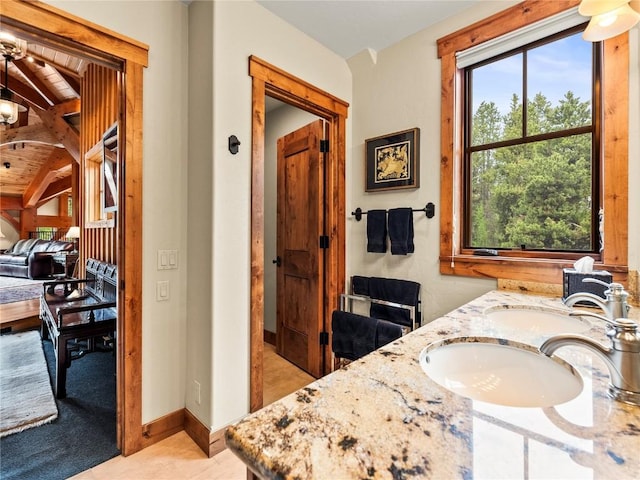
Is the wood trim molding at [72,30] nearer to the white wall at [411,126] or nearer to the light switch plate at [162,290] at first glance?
the light switch plate at [162,290]

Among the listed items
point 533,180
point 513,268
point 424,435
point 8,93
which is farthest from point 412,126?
point 8,93

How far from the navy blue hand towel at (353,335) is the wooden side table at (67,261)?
20.0ft

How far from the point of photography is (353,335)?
2.14m

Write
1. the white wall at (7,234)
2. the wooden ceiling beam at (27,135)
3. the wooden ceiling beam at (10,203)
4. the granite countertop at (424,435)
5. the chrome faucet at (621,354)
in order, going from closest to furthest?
1. the granite countertop at (424,435)
2. the chrome faucet at (621,354)
3. the wooden ceiling beam at (27,135)
4. the wooden ceiling beam at (10,203)
5. the white wall at (7,234)

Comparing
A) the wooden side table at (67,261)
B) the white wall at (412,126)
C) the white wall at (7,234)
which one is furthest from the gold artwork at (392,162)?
the white wall at (7,234)

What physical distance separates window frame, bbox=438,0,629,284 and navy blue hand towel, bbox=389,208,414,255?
22 centimetres

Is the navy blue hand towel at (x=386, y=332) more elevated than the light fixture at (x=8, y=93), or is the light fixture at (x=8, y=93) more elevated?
the light fixture at (x=8, y=93)

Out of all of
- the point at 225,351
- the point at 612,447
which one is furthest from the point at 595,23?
the point at 225,351

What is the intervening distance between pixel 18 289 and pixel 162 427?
19.1ft

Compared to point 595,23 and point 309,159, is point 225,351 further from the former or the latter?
point 595,23

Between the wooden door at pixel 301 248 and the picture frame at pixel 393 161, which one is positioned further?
the wooden door at pixel 301 248

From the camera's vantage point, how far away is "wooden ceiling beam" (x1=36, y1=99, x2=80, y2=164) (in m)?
4.73

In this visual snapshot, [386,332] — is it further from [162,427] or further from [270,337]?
[270,337]

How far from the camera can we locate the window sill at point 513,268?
1566 millimetres
